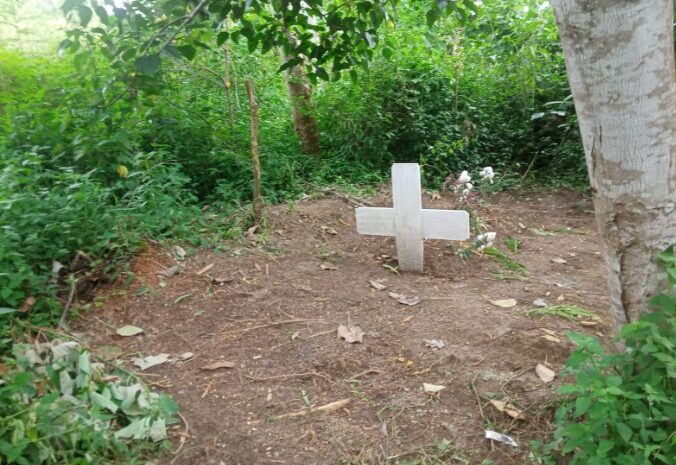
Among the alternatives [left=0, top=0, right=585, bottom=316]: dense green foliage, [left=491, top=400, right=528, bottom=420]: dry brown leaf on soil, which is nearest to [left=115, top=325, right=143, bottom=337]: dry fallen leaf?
[left=0, top=0, right=585, bottom=316]: dense green foliage

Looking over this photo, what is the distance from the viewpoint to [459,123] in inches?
257

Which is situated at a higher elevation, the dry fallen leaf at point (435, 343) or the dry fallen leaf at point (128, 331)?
the dry fallen leaf at point (128, 331)

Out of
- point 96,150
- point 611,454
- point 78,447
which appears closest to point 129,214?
point 96,150

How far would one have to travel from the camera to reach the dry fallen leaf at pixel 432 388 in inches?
102

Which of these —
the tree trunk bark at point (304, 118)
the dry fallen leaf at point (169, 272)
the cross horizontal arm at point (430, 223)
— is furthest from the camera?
the tree trunk bark at point (304, 118)

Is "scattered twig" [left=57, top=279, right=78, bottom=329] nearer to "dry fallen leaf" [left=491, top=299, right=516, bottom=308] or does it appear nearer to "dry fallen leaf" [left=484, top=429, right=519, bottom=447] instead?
"dry fallen leaf" [left=484, top=429, right=519, bottom=447]

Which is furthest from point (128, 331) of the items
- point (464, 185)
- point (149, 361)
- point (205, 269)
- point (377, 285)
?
point (464, 185)

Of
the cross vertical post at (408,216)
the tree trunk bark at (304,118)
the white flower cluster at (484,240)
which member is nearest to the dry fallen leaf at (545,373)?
the cross vertical post at (408,216)

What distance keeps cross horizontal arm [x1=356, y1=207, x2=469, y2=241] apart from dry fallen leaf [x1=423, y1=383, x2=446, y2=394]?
140 centimetres

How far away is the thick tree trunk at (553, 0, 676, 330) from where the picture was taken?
1.82m

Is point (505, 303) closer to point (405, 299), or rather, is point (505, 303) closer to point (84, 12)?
point (405, 299)

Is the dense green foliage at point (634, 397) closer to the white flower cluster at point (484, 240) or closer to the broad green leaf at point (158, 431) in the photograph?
the broad green leaf at point (158, 431)

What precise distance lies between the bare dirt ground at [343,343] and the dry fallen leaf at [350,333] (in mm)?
44

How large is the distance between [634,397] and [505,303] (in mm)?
1648
